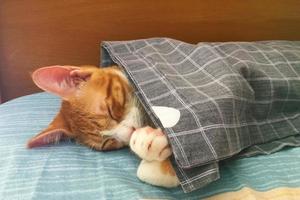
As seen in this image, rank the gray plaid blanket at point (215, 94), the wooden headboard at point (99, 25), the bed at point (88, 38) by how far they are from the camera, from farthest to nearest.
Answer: the wooden headboard at point (99, 25), the bed at point (88, 38), the gray plaid blanket at point (215, 94)

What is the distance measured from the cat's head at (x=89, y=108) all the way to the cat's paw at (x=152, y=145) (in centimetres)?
11

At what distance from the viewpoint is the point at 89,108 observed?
0.87 metres

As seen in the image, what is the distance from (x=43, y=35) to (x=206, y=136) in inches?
29.2

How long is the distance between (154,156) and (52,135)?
0.28m

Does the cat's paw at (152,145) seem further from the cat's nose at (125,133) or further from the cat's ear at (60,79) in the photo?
the cat's ear at (60,79)

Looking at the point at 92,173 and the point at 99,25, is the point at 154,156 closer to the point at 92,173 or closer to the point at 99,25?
the point at 92,173

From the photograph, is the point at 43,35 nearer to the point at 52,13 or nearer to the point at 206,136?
the point at 52,13

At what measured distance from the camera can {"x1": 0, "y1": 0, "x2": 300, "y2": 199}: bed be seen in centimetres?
79

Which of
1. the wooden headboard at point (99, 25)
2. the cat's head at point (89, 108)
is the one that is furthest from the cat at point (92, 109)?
the wooden headboard at point (99, 25)

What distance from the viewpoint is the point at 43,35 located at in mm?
1189

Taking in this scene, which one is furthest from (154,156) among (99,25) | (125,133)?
(99,25)

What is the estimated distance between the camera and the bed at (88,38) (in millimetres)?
792

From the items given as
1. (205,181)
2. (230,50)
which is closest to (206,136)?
(205,181)

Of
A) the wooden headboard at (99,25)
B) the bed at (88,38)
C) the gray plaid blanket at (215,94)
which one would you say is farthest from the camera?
the wooden headboard at (99,25)
